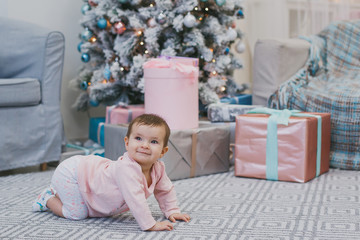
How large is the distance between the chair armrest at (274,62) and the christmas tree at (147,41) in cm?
16

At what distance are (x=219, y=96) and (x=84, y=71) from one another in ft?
2.45

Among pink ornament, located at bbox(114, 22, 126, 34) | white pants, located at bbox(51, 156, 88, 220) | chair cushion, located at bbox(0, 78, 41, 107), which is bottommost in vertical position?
white pants, located at bbox(51, 156, 88, 220)

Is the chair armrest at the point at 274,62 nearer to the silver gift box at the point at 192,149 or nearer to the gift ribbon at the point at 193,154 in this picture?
the silver gift box at the point at 192,149

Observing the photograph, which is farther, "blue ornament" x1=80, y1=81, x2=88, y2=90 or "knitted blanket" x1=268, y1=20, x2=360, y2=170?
"blue ornament" x1=80, y1=81, x2=88, y2=90

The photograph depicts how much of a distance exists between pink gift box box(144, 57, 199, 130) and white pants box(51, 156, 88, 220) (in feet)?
2.17

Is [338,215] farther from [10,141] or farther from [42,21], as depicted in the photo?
[42,21]

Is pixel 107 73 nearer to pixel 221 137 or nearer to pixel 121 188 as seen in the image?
pixel 221 137

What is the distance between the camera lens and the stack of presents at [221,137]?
202 cm

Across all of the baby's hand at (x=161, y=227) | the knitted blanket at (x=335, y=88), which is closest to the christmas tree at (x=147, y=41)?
the knitted blanket at (x=335, y=88)

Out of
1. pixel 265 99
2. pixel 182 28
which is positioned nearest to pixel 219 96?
pixel 265 99

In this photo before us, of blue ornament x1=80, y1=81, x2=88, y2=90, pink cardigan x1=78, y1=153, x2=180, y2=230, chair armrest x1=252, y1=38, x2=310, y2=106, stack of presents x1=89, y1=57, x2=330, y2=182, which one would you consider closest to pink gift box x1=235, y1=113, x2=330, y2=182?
stack of presents x1=89, y1=57, x2=330, y2=182

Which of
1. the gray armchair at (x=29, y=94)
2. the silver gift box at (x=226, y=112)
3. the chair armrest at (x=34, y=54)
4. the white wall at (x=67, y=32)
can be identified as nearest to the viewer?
the gray armchair at (x=29, y=94)

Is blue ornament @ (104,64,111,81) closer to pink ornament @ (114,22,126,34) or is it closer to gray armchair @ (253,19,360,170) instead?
pink ornament @ (114,22,126,34)

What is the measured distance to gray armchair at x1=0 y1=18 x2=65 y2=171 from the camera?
2106mm
